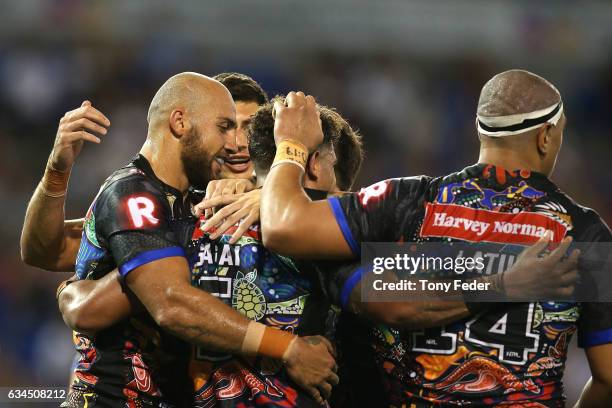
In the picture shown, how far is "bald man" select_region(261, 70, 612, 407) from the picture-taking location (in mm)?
3402

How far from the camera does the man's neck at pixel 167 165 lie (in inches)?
154

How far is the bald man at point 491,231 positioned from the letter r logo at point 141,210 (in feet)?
1.68

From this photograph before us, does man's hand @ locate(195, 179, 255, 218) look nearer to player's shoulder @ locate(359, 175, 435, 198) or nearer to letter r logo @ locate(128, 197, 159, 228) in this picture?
letter r logo @ locate(128, 197, 159, 228)

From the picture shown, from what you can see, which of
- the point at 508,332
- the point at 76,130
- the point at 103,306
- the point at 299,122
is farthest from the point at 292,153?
the point at 76,130

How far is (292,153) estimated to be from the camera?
3582mm

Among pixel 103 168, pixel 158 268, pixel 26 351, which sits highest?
pixel 158 268

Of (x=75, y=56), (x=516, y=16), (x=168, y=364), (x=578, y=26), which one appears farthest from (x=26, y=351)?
(x=578, y=26)

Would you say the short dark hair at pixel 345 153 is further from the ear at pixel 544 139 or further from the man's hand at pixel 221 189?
the ear at pixel 544 139

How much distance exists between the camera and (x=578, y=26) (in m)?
14.1

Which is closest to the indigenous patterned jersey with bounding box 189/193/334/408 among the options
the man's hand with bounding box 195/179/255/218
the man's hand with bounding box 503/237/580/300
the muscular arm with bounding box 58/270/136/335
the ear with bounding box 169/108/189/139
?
the man's hand with bounding box 195/179/255/218

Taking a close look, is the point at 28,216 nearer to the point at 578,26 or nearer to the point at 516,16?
the point at 516,16

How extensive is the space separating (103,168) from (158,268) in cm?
769

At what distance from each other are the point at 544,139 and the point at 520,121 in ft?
0.46

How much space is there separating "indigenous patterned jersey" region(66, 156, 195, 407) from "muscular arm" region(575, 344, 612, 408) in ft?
5.80
